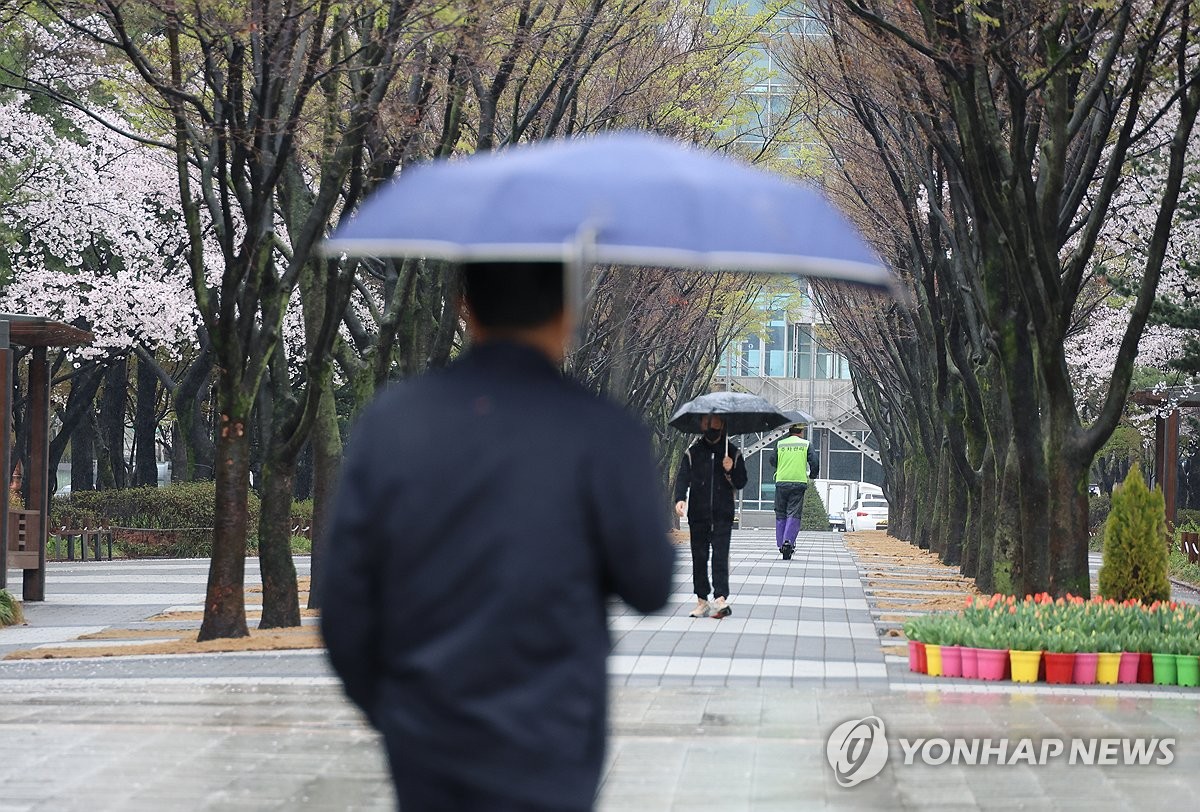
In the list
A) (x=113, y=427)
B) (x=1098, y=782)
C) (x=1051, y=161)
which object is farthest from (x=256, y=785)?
(x=113, y=427)

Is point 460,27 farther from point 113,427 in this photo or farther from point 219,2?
point 113,427

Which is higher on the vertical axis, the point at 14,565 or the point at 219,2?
the point at 219,2

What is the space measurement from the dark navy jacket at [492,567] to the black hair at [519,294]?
100mm

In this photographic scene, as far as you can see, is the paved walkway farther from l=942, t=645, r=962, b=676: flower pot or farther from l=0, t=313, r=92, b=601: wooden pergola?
l=0, t=313, r=92, b=601: wooden pergola

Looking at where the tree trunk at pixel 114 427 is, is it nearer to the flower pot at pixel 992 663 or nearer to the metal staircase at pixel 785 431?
the flower pot at pixel 992 663

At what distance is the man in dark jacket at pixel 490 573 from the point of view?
2.95 metres

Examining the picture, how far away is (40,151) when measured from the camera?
32031 mm

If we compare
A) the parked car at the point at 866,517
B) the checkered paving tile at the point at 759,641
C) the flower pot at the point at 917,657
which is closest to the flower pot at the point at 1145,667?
the flower pot at the point at 917,657

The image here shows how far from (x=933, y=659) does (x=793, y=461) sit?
16704mm

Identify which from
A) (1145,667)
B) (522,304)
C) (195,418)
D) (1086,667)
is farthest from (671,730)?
(195,418)

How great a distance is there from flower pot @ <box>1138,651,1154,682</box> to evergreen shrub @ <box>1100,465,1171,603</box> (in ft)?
5.66

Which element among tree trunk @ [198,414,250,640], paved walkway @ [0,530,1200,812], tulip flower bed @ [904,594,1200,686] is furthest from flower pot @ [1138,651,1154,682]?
tree trunk @ [198,414,250,640]

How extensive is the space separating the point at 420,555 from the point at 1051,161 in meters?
11.3

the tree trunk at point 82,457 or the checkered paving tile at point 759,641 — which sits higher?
the tree trunk at point 82,457
